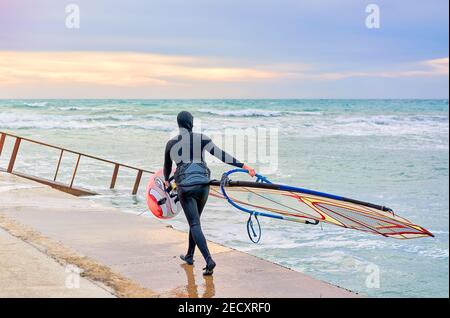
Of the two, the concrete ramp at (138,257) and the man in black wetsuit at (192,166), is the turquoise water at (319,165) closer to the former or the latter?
the concrete ramp at (138,257)

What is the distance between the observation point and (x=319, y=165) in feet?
95.0

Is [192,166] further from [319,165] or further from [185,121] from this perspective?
[319,165]

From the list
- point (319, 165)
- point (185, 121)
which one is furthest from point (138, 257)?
point (319, 165)

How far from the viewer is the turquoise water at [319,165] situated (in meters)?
11.2

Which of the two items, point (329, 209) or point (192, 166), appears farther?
point (329, 209)

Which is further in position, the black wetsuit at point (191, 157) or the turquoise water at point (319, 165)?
the turquoise water at point (319, 165)

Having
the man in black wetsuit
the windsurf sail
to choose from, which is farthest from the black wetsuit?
the windsurf sail

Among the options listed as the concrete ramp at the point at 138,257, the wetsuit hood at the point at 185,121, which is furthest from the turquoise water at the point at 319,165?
the wetsuit hood at the point at 185,121

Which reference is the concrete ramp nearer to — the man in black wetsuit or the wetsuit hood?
the man in black wetsuit

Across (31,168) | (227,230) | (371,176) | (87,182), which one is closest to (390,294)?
(227,230)

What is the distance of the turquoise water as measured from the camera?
11.2 meters

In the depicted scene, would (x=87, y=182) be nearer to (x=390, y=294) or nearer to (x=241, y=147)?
(x=390, y=294)

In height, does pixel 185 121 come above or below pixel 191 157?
above

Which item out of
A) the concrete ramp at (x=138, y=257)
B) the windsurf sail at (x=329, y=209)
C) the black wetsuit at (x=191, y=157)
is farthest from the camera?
the black wetsuit at (x=191, y=157)
